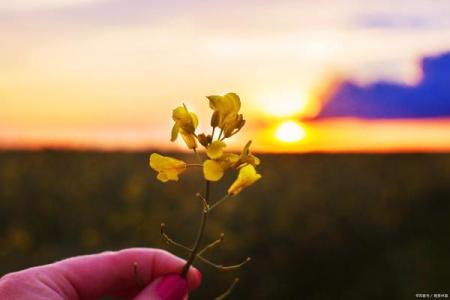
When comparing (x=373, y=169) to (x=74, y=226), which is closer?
(x=74, y=226)

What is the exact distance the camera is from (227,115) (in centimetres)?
133

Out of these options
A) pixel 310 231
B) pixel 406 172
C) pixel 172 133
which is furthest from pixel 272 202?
pixel 172 133

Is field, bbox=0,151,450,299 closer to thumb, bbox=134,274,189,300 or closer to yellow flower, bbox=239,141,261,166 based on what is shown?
thumb, bbox=134,274,189,300

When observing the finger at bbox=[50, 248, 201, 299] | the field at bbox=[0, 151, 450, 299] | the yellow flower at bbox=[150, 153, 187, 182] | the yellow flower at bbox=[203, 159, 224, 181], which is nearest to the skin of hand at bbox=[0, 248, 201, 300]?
the finger at bbox=[50, 248, 201, 299]

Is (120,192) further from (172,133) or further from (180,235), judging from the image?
(172,133)

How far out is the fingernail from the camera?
5.49 feet

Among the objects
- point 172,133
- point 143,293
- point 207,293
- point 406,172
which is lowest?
point 406,172

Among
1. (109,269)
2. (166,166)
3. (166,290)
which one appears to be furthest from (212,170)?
(109,269)

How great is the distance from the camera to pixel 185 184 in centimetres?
852

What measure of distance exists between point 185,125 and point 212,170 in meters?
0.16

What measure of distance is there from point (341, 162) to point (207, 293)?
24.6 feet

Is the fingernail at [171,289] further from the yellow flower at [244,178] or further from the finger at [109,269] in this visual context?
the yellow flower at [244,178]

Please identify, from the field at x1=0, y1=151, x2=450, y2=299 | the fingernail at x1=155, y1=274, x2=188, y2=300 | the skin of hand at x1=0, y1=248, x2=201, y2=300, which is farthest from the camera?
the field at x1=0, y1=151, x2=450, y2=299

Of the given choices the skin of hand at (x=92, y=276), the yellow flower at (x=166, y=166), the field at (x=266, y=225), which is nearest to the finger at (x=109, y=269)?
the skin of hand at (x=92, y=276)
